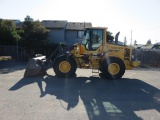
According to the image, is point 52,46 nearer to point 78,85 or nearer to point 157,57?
point 157,57

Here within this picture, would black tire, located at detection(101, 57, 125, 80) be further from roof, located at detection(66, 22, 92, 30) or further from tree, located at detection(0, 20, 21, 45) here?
roof, located at detection(66, 22, 92, 30)

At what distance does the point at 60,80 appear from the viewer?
500 inches

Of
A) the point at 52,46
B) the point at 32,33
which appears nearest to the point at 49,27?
the point at 32,33

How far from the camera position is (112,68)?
13453mm

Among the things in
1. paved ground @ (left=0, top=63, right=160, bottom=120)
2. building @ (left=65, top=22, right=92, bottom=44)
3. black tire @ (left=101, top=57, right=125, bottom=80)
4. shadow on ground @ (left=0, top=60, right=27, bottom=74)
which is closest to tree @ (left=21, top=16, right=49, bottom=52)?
shadow on ground @ (left=0, top=60, right=27, bottom=74)

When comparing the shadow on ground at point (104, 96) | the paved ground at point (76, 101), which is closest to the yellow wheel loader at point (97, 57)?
the shadow on ground at point (104, 96)

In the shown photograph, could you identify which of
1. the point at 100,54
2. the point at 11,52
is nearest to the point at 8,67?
the point at 11,52

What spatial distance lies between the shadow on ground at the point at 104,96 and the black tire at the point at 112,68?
2.08 ft

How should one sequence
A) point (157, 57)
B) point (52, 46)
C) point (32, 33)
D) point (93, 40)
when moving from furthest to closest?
point (32, 33) → point (52, 46) → point (157, 57) → point (93, 40)

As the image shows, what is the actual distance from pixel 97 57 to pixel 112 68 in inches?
42.3

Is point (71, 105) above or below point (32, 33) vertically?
below

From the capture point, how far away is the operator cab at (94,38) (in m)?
13.9

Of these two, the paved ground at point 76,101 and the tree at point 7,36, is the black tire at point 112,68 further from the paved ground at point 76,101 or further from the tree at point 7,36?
the tree at point 7,36

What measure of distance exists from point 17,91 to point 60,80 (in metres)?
3.32
